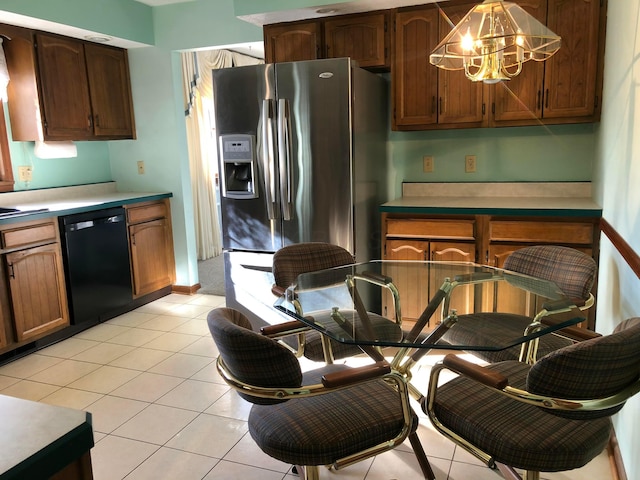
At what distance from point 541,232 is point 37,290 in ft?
10.9

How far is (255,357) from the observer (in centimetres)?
148

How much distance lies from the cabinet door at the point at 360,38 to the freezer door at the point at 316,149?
1.52 feet

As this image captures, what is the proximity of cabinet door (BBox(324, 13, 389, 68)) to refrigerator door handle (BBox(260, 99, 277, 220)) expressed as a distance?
668 mm

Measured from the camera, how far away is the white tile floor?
222cm

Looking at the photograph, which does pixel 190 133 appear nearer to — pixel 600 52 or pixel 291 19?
pixel 291 19

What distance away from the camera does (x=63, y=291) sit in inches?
148

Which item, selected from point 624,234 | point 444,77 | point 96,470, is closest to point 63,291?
point 96,470

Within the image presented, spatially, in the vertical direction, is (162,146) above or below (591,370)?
above

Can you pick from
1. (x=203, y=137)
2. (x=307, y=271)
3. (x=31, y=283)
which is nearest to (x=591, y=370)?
(x=307, y=271)

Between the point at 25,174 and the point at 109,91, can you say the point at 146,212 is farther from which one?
the point at 109,91

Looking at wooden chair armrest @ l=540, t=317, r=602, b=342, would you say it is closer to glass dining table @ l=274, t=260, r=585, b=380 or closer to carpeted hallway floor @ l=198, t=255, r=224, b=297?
glass dining table @ l=274, t=260, r=585, b=380

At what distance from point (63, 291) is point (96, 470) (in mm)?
1857

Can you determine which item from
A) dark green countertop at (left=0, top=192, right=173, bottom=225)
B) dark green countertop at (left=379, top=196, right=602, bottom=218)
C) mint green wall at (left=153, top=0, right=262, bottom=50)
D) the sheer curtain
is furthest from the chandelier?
the sheer curtain

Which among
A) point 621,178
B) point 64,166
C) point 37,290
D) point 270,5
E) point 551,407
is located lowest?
point 37,290
